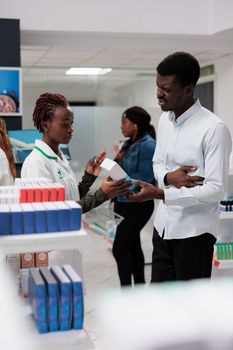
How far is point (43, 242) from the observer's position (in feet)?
4.86

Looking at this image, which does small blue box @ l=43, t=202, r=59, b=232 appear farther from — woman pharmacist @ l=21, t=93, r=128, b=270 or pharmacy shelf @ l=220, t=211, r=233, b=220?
pharmacy shelf @ l=220, t=211, r=233, b=220

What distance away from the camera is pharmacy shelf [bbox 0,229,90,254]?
1.45 metres

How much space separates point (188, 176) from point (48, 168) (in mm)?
662

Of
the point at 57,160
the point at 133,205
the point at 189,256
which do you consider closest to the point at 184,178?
the point at 189,256

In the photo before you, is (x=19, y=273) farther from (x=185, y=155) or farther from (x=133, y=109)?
(x=133, y=109)

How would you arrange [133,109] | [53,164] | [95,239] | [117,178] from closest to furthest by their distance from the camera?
[117,178] < [53,164] < [133,109] < [95,239]

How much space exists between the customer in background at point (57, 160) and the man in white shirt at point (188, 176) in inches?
9.5

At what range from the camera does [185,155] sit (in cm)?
235

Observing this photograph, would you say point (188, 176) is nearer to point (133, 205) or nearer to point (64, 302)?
point (64, 302)

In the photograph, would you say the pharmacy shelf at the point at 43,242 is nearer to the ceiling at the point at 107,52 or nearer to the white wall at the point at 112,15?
the white wall at the point at 112,15

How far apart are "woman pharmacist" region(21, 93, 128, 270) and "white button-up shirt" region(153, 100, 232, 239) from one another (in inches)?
13.2

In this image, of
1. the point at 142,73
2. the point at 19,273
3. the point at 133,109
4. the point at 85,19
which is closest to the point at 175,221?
the point at 19,273

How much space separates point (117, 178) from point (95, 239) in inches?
197

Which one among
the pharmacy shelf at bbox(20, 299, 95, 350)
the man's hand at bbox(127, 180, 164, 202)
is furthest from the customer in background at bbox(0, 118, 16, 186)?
the pharmacy shelf at bbox(20, 299, 95, 350)
